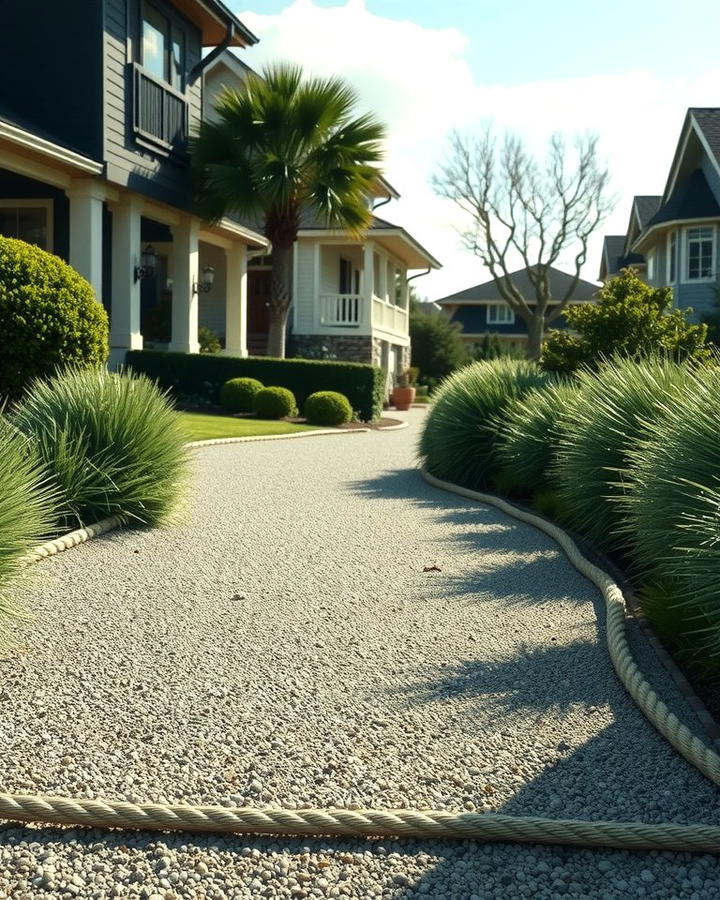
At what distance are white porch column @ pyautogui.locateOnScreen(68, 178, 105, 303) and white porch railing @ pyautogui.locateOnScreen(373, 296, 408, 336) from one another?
43.0 ft

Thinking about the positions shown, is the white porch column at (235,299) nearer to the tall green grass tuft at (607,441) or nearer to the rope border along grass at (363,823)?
the tall green grass tuft at (607,441)

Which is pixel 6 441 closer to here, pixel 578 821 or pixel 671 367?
pixel 578 821

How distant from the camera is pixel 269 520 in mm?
8133

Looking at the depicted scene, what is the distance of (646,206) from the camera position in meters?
42.9

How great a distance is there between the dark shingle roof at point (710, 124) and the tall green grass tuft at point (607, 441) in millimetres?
24210

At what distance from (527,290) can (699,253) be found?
105ft

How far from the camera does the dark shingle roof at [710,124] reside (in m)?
29.8

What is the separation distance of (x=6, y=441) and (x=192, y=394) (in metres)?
Result: 14.9

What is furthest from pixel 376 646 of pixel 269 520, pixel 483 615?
pixel 269 520

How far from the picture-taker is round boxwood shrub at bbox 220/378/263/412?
774 inches

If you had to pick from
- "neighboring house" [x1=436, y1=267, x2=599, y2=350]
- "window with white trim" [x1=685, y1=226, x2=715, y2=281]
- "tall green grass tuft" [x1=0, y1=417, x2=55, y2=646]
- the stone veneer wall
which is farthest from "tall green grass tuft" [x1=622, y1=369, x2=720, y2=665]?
"neighboring house" [x1=436, y1=267, x2=599, y2=350]

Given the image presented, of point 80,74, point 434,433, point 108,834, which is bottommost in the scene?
point 108,834

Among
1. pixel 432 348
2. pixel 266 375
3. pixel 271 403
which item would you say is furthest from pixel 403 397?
pixel 432 348

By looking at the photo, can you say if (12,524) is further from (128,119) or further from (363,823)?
(128,119)
